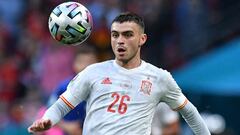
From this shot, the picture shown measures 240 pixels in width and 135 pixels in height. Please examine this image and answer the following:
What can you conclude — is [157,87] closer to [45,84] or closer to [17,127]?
[17,127]

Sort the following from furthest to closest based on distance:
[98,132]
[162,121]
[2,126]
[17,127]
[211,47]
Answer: [211,47] < [2,126] < [17,127] < [162,121] < [98,132]

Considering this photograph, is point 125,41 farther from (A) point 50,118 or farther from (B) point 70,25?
(A) point 50,118

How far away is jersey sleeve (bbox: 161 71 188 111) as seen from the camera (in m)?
9.21

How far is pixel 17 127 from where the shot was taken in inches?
609

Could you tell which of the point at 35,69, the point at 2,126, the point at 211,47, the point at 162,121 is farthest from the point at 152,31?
the point at 162,121

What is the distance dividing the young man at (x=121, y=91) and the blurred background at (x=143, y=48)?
689 centimetres

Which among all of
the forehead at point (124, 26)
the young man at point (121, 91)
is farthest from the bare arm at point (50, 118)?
the forehead at point (124, 26)

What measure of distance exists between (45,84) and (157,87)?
8.44m

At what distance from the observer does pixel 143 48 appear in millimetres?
18094

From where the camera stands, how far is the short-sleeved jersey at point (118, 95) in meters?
8.95

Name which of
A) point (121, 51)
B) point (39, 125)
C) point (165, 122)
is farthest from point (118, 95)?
point (165, 122)

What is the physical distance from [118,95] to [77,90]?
1.24 ft

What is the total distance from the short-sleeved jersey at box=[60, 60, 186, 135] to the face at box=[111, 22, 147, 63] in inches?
5.8

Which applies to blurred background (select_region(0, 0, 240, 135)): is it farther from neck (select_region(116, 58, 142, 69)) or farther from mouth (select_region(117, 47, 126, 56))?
mouth (select_region(117, 47, 126, 56))
